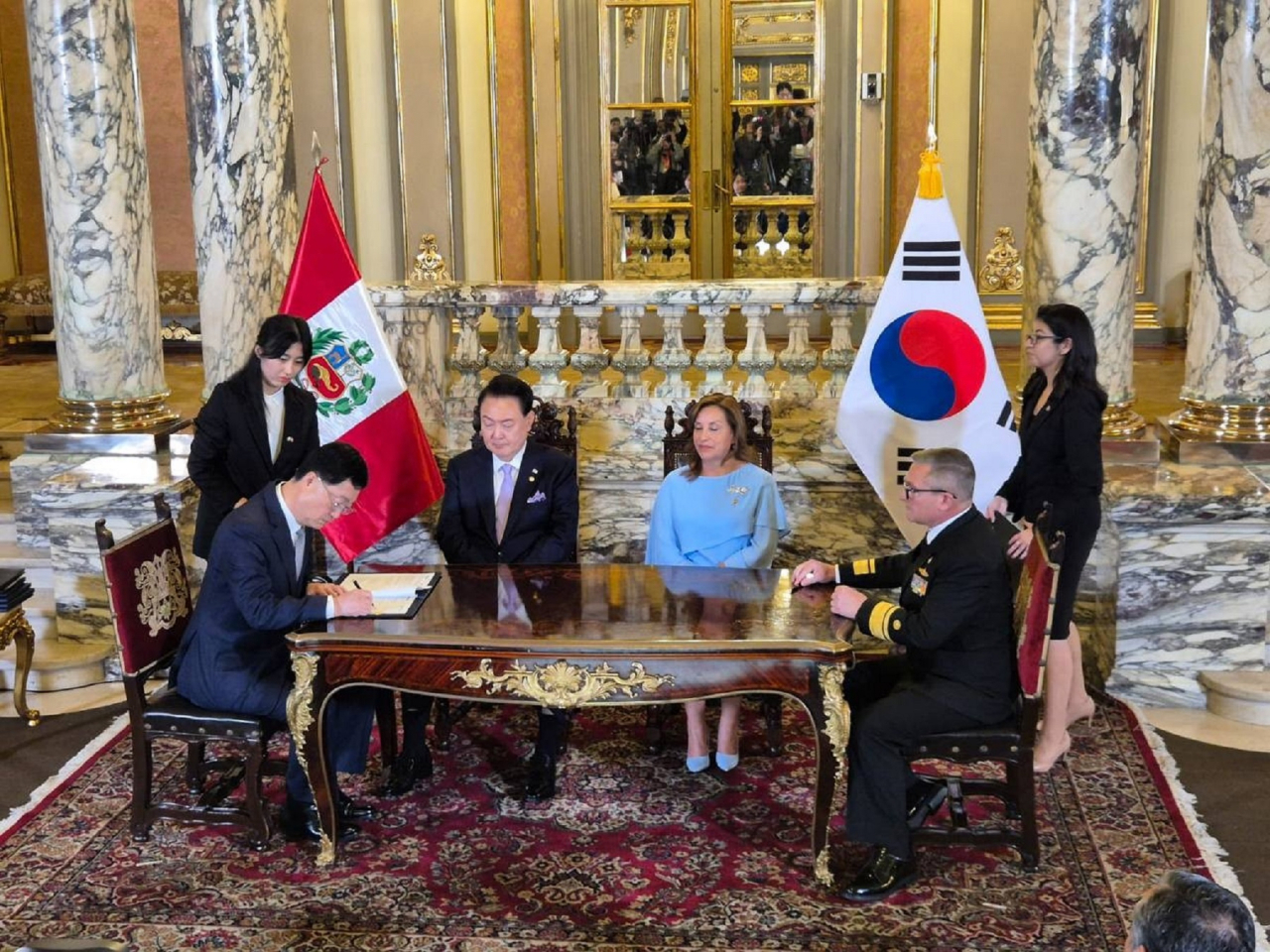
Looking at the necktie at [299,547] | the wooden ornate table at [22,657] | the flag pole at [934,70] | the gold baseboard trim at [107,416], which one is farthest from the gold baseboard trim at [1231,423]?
the wooden ornate table at [22,657]

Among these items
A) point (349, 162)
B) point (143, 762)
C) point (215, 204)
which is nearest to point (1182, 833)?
point (143, 762)

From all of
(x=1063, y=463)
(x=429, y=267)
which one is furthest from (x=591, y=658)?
(x=429, y=267)

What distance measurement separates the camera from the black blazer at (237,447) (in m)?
5.19

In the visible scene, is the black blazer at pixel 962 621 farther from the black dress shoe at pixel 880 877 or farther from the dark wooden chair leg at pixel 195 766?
the dark wooden chair leg at pixel 195 766

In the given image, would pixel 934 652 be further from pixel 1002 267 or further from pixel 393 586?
pixel 1002 267

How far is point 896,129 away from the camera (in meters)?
9.97

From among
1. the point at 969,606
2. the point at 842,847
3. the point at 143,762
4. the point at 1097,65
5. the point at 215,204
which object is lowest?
the point at 842,847

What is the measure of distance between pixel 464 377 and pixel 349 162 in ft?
11.4

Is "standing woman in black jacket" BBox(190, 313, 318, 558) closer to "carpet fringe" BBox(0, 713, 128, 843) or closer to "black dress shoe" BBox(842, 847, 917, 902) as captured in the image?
"carpet fringe" BBox(0, 713, 128, 843)

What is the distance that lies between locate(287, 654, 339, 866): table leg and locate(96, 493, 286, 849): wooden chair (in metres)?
0.15

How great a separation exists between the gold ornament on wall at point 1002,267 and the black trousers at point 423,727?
241 inches

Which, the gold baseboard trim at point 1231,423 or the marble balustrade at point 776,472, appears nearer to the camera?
the marble balustrade at point 776,472

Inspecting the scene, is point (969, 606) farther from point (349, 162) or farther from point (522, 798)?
point (349, 162)

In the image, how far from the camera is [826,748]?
4105 millimetres
